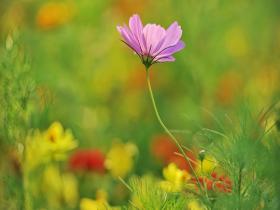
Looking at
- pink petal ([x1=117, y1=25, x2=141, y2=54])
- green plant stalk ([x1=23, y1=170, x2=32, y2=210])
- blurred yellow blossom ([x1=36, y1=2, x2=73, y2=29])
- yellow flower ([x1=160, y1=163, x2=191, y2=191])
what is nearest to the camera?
pink petal ([x1=117, y1=25, x2=141, y2=54])

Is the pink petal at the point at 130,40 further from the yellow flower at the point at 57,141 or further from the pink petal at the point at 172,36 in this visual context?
the yellow flower at the point at 57,141

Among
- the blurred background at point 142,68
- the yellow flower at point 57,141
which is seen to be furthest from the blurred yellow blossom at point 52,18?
the yellow flower at point 57,141

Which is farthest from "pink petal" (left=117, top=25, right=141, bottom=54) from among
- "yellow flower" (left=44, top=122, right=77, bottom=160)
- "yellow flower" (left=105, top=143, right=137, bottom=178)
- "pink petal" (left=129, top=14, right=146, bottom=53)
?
"yellow flower" (left=105, top=143, right=137, bottom=178)

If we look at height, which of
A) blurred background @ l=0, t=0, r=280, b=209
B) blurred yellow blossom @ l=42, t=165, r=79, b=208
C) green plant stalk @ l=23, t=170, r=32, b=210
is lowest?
blurred yellow blossom @ l=42, t=165, r=79, b=208

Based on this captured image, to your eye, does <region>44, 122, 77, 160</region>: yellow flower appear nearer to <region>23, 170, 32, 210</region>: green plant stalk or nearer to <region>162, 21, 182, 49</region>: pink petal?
<region>23, 170, 32, 210</region>: green plant stalk

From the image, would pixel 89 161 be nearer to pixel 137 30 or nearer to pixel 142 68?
pixel 137 30

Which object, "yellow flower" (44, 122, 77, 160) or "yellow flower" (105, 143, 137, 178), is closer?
"yellow flower" (44, 122, 77, 160)

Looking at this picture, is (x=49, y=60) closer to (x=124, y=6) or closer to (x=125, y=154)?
(x=124, y=6)

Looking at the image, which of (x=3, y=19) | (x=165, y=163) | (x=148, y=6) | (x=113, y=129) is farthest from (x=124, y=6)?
(x=165, y=163)
